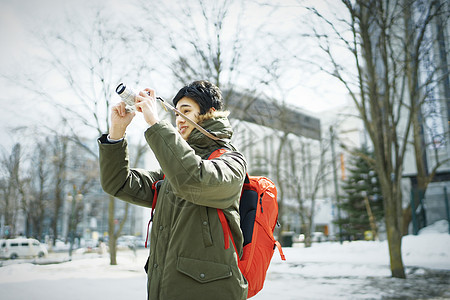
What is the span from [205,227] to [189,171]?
0.83 ft

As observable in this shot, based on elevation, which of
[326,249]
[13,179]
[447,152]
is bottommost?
[326,249]

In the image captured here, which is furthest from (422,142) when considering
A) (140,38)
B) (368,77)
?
(140,38)

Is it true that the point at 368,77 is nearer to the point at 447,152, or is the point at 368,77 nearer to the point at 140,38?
the point at 140,38

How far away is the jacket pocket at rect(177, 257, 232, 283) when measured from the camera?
1.27 meters

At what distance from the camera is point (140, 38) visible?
7293 millimetres

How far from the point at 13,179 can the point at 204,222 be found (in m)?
4.70

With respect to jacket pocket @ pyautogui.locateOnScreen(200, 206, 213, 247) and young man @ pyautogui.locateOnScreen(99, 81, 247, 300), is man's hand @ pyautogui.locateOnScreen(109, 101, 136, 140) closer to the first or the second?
young man @ pyautogui.locateOnScreen(99, 81, 247, 300)

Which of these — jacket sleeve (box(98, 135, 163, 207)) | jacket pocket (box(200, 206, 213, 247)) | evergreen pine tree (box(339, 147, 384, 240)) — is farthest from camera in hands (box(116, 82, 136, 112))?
evergreen pine tree (box(339, 147, 384, 240))

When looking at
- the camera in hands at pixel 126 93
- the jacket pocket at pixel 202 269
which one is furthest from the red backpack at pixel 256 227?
the camera in hands at pixel 126 93

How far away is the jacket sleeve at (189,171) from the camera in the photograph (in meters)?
1.19

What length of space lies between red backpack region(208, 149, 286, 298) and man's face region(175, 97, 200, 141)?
192mm

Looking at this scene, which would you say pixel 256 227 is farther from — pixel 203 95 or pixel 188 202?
pixel 203 95

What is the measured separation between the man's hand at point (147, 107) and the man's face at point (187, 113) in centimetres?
24

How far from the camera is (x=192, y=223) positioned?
1.33m
